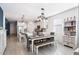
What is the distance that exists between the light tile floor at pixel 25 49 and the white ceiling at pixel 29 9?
587mm

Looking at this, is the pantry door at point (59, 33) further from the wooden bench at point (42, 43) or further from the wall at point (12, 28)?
the wall at point (12, 28)

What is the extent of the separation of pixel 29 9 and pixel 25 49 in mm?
994

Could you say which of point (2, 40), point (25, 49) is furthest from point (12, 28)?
point (25, 49)

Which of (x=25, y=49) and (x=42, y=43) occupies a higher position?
(x=42, y=43)

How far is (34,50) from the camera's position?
1.84 m

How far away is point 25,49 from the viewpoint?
1865 mm

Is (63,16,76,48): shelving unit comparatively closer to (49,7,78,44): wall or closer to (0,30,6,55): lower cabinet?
(49,7,78,44): wall

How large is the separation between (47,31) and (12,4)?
1064 millimetres

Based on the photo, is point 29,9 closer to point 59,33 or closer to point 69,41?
point 59,33

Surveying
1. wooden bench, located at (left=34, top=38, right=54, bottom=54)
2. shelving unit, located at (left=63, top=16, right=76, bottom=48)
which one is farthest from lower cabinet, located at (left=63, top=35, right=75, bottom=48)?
wooden bench, located at (left=34, top=38, right=54, bottom=54)

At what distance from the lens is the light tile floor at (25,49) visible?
176cm

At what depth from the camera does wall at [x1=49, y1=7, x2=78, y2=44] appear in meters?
1.78

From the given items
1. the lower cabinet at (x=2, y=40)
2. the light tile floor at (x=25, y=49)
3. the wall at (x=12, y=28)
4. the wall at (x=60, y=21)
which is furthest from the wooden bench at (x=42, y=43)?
the lower cabinet at (x=2, y=40)
